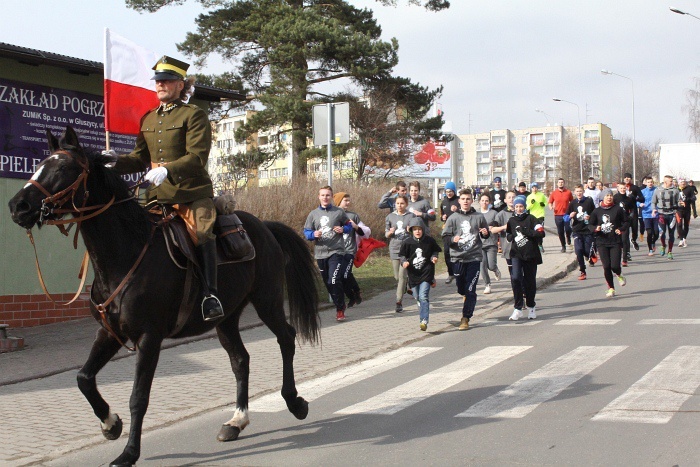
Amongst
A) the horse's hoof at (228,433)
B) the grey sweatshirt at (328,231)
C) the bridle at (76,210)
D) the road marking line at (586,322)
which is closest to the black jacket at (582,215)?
the road marking line at (586,322)

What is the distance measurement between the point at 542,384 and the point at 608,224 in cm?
770

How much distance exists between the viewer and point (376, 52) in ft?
97.6

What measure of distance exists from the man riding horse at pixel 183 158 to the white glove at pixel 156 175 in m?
0.30

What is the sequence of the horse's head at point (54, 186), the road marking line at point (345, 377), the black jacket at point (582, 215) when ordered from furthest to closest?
the black jacket at point (582, 215) < the road marking line at point (345, 377) < the horse's head at point (54, 186)

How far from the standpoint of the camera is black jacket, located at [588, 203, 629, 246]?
1495cm

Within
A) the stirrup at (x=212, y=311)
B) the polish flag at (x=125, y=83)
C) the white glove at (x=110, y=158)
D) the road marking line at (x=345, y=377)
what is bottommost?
the road marking line at (x=345, y=377)

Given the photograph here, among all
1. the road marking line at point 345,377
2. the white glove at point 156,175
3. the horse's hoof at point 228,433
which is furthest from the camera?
the road marking line at point 345,377

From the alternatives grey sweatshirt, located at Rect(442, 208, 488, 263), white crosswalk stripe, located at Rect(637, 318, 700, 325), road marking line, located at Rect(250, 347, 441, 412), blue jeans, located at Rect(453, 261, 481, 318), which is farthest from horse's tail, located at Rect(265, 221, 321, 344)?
white crosswalk stripe, located at Rect(637, 318, 700, 325)

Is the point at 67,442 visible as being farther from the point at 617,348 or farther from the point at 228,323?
the point at 617,348

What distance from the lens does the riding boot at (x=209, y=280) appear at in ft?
20.1

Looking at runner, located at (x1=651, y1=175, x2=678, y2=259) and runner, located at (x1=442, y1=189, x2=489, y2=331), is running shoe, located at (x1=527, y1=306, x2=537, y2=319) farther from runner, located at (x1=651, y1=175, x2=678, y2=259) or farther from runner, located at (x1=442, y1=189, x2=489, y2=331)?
runner, located at (x1=651, y1=175, x2=678, y2=259)

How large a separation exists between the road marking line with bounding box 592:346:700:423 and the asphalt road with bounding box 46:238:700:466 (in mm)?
11

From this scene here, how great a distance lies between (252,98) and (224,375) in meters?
22.8

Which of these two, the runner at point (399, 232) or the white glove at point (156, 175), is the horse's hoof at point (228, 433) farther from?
the runner at point (399, 232)
